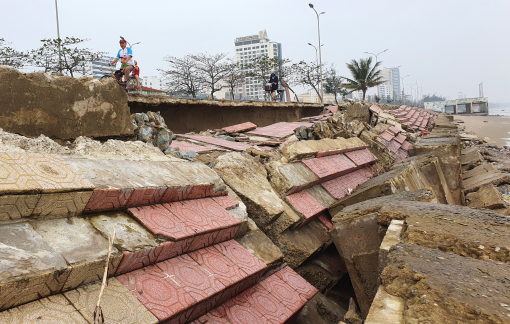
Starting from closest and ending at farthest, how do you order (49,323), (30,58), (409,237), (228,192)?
(49,323), (409,237), (228,192), (30,58)

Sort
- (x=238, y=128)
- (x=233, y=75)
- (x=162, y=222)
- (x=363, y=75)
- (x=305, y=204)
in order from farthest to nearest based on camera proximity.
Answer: (x=363, y=75), (x=233, y=75), (x=238, y=128), (x=305, y=204), (x=162, y=222)

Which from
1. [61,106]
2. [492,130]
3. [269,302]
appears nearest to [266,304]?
[269,302]

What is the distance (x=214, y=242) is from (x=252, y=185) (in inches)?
38.3

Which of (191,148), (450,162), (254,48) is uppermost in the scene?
(254,48)

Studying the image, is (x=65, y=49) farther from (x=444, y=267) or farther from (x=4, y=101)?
(x=444, y=267)

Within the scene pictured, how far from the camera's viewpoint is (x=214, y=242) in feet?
6.87

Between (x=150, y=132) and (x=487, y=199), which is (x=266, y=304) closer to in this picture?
(x=150, y=132)

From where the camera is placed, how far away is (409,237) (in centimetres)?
182

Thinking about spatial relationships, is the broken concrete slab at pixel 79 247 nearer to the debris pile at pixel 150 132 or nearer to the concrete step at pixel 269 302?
the concrete step at pixel 269 302

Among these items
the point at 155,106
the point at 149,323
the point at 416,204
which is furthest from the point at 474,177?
the point at 149,323

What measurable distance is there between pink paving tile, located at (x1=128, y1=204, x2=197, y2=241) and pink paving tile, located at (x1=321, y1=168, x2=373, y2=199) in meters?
2.20

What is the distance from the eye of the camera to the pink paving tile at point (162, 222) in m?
1.76

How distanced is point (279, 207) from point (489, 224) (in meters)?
1.43

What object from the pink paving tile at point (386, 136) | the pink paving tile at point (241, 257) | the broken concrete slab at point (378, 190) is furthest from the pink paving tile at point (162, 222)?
the pink paving tile at point (386, 136)
